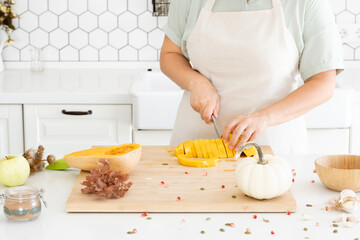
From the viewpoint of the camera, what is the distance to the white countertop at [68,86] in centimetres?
260

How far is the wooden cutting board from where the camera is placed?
4.23 feet

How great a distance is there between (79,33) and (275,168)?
213 centimetres

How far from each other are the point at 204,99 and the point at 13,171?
59 centimetres

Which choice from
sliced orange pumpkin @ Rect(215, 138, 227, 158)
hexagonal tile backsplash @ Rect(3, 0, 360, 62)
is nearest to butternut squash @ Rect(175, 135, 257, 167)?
sliced orange pumpkin @ Rect(215, 138, 227, 158)

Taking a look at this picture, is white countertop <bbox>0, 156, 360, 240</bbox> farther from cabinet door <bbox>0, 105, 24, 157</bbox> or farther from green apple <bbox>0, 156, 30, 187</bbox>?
cabinet door <bbox>0, 105, 24, 157</bbox>

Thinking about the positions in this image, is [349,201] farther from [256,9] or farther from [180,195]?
[256,9]

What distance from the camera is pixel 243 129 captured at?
158 centimetres

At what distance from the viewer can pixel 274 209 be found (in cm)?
129

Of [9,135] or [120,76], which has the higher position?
[120,76]

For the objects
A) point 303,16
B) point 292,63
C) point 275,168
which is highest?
point 303,16

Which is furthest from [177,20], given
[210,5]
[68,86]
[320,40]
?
[68,86]

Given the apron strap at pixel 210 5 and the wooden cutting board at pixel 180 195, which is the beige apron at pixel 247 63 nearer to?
the apron strap at pixel 210 5

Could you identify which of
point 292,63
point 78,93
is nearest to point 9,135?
point 78,93

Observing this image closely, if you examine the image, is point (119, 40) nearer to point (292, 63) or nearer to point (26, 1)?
point (26, 1)
